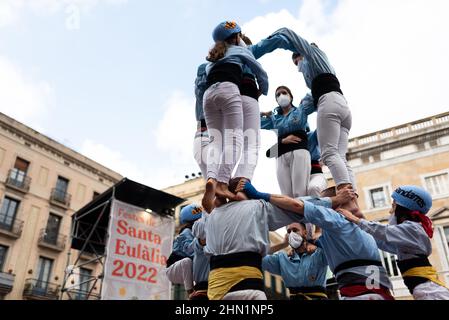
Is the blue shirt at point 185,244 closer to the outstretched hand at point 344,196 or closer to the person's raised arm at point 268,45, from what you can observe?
the outstretched hand at point 344,196

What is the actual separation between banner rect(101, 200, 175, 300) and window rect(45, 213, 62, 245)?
1398cm

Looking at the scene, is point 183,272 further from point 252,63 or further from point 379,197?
point 379,197

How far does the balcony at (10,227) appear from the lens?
2605 cm

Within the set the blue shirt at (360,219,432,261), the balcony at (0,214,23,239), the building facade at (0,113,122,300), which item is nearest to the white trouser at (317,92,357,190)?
the blue shirt at (360,219,432,261)

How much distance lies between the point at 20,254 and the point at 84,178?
8167 millimetres

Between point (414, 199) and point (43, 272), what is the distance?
95.3ft

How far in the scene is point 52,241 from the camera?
94.5ft

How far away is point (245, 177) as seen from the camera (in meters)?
3.83

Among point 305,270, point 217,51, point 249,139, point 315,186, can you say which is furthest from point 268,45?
point 305,270

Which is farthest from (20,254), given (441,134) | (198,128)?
(441,134)

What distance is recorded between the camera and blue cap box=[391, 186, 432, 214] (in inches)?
151

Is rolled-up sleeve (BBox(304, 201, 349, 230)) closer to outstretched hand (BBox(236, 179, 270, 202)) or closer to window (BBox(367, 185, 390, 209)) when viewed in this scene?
outstretched hand (BBox(236, 179, 270, 202))

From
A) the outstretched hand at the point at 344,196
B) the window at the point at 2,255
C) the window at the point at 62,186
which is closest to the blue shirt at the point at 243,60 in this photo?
the outstretched hand at the point at 344,196
